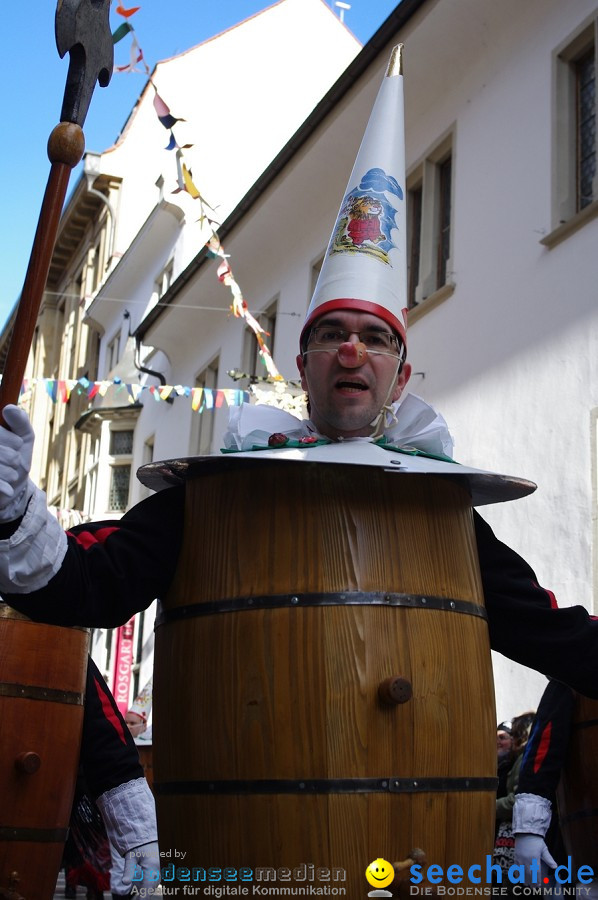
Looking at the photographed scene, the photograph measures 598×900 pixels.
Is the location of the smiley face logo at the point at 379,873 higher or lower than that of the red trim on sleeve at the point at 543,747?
lower

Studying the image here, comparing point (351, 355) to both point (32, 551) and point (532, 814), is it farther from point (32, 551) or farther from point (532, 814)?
point (532, 814)

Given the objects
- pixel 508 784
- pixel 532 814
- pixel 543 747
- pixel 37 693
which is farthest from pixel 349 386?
pixel 508 784

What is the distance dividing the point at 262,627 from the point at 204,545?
0.24 m

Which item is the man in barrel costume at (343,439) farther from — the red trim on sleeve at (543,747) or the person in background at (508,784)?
the person in background at (508,784)

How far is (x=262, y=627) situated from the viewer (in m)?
2.23

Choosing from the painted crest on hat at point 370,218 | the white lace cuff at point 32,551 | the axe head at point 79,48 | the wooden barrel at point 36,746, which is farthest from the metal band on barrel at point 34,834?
the axe head at point 79,48

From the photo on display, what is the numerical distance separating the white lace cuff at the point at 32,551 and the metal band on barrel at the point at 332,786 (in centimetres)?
50

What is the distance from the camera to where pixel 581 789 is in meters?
3.64

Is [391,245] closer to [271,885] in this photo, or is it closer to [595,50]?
[271,885]

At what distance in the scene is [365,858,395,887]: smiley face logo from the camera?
2.06 m

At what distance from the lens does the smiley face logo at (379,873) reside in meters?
2.06

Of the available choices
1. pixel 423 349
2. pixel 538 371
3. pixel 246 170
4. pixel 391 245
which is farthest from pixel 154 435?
pixel 391 245

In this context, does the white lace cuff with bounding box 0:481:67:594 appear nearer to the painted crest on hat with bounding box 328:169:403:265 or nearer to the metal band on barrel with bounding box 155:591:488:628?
the metal band on barrel with bounding box 155:591:488:628

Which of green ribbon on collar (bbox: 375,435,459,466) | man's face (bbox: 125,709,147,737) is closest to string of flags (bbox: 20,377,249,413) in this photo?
man's face (bbox: 125,709,147,737)
